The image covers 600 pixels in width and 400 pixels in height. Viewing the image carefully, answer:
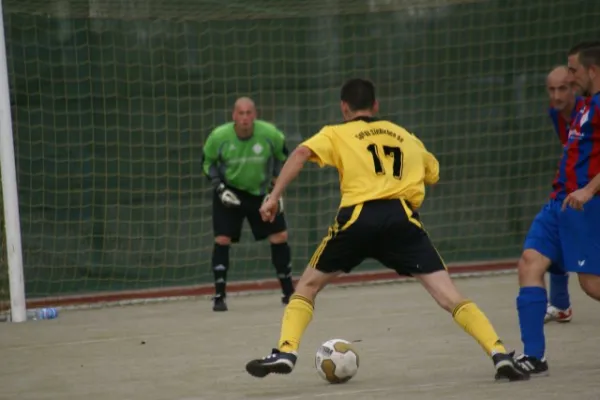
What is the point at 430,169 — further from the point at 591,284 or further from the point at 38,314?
the point at 38,314

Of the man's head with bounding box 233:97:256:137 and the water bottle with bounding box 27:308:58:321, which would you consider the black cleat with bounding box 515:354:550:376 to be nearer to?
the man's head with bounding box 233:97:256:137

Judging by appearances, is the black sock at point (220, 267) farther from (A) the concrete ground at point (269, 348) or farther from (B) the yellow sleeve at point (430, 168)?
(B) the yellow sleeve at point (430, 168)

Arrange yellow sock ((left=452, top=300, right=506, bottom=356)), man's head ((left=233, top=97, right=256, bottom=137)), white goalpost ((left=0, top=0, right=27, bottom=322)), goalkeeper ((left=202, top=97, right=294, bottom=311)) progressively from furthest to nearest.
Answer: goalkeeper ((left=202, top=97, right=294, bottom=311))
man's head ((left=233, top=97, right=256, bottom=137))
white goalpost ((left=0, top=0, right=27, bottom=322))
yellow sock ((left=452, top=300, right=506, bottom=356))

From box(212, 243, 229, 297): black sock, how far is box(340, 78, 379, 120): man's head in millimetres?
4727

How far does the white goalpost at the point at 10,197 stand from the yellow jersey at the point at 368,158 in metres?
4.59

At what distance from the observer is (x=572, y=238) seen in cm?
741

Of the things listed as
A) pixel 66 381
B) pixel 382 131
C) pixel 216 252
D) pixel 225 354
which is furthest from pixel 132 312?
pixel 382 131

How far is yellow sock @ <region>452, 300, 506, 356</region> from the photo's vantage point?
7.31 m

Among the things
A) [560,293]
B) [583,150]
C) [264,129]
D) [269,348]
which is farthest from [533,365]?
[264,129]

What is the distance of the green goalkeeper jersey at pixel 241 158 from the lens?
12195mm

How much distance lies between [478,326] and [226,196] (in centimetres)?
510

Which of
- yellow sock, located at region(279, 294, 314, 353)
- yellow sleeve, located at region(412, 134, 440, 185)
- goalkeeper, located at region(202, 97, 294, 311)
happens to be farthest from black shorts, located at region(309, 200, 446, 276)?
goalkeeper, located at region(202, 97, 294, 311)

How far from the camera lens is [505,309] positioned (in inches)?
443

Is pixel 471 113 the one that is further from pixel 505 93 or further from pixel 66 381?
pixel 66 381
